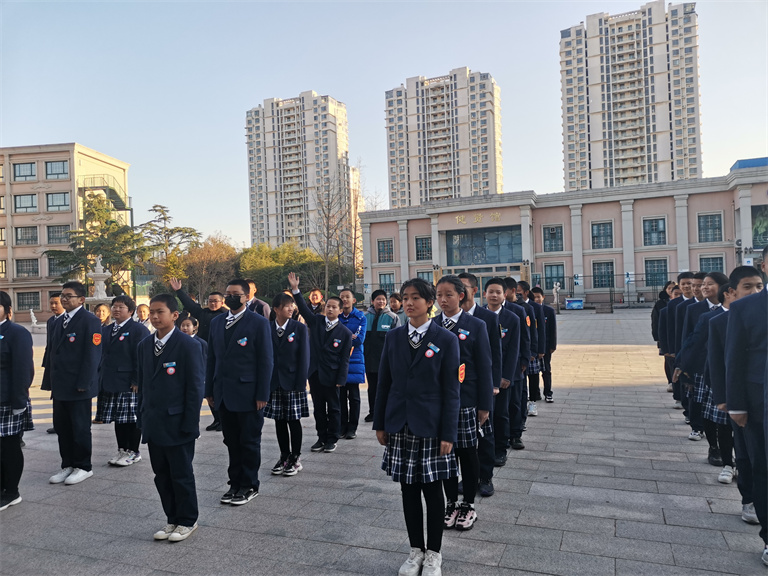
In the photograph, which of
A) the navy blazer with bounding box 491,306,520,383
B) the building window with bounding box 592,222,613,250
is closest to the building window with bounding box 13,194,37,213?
the building window with bounding box 592,222,613,250

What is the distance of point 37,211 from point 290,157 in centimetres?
5814

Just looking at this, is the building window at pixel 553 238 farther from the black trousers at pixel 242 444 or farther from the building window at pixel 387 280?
the black trousers at pixel 242 444

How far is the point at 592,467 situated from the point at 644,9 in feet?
280

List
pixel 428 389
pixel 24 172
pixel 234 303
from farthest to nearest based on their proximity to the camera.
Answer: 1. pixel 24 172
2. pixel 234 303
3. pixel 428 389

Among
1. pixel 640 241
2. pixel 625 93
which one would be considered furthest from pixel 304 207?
pixel 640 241

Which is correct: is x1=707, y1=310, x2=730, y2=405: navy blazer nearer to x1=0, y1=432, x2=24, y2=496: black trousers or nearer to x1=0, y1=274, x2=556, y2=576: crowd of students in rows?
x1=0, y1=274, x2=556, y2=576: crowd of students in rows

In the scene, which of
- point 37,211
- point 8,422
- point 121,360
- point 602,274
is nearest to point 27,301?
point 37,211

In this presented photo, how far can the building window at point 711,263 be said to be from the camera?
38.2m

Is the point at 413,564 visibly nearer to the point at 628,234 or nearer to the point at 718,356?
the point at 718,356

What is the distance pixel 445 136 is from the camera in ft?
293

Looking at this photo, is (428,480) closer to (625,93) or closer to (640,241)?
(640,241)

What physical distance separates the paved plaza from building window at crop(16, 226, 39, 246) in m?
44.7

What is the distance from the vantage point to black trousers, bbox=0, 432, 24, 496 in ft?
14.3

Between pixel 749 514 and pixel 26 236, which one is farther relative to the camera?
pixel 26 236
